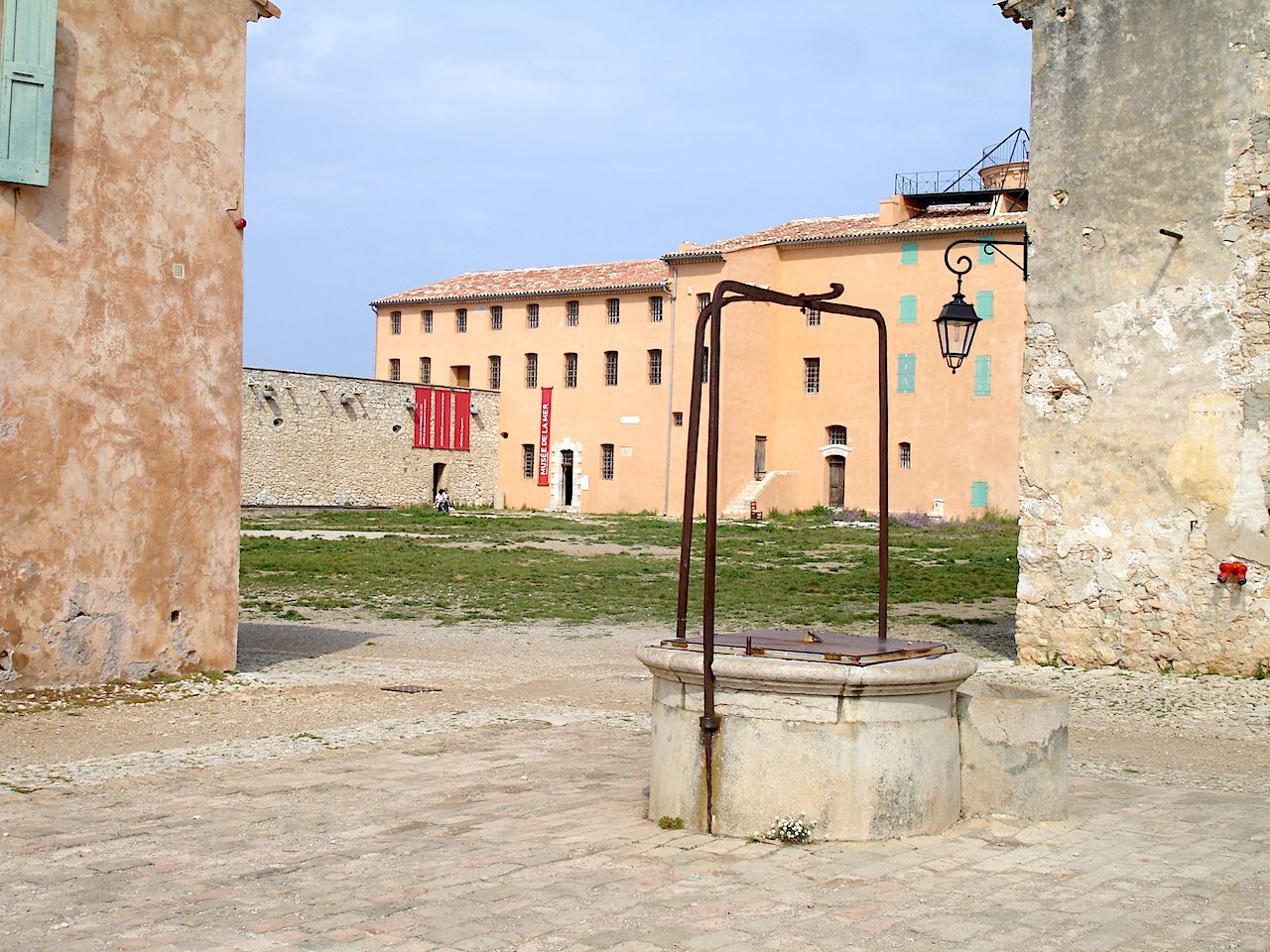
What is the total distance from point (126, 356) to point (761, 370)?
39884mm

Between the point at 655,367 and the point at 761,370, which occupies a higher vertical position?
the point at 655,367

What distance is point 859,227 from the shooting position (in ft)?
159

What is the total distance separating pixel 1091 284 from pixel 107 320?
8.42 m

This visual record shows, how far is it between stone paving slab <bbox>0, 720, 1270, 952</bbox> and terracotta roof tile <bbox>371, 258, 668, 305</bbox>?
147ft

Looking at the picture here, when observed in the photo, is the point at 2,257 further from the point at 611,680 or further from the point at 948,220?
the point at 948,220

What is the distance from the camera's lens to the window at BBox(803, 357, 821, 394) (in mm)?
49625

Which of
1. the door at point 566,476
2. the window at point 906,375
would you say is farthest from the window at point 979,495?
the door at point 566,476

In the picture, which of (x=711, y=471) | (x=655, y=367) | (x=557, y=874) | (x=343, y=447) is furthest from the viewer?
(x=655, y=367)

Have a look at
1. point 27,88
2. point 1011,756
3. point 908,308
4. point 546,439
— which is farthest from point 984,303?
point 1011,756

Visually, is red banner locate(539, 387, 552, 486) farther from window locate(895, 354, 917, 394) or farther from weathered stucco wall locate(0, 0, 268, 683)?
weathered stucco wall locate(0, 0, 268, 683)

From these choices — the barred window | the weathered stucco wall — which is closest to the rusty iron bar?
the weathered stucco wall

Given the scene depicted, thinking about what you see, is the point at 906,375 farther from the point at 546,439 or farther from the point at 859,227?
the point at 546,439

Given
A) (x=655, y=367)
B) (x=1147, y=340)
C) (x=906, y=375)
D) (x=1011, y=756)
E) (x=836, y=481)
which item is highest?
(x=655, y=367)

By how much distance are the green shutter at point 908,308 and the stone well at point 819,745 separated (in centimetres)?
4129
